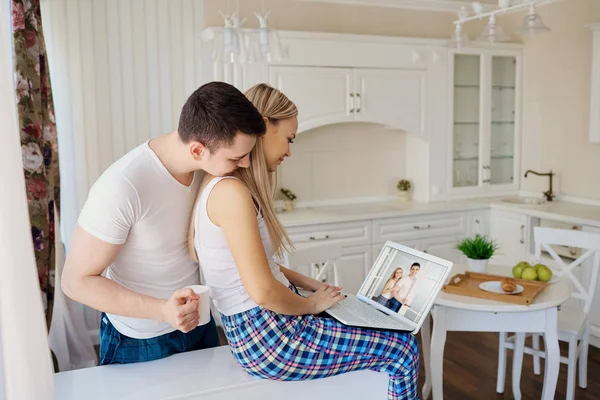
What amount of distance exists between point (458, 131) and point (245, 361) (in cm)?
339

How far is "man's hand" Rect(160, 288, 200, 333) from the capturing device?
4.75 ft

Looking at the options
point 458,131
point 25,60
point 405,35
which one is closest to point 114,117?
point 25,60

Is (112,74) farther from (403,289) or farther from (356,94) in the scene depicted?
(403,289)

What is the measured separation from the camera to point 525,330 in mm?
2449

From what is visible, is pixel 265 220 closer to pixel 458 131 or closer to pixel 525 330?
pixel 525 330

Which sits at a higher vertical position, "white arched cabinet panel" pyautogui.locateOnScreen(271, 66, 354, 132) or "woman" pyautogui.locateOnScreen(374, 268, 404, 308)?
"white arched cabinet panel" pyautogui.locateOnScreen(271, 66, 354, 132)

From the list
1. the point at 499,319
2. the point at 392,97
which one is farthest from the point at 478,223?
the point at 499,319

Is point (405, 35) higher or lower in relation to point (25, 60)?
higher

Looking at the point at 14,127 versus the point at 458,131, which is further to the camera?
the point at 458,131

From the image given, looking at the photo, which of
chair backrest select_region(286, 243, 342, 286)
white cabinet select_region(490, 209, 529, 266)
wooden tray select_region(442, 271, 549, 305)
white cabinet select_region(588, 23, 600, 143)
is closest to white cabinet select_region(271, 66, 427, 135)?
white cabinet select_region(490, 209, 529, 266)

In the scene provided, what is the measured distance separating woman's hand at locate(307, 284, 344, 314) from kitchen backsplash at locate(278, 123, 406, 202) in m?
2.51

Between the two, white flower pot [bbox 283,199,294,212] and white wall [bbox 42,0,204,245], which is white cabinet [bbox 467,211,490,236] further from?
white wall [bbox 42,0,204,245]

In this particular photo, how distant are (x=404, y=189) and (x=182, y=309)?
3.47 meters

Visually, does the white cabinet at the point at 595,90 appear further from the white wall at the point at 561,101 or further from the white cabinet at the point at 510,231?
the white cabinet at the point at 510,231
